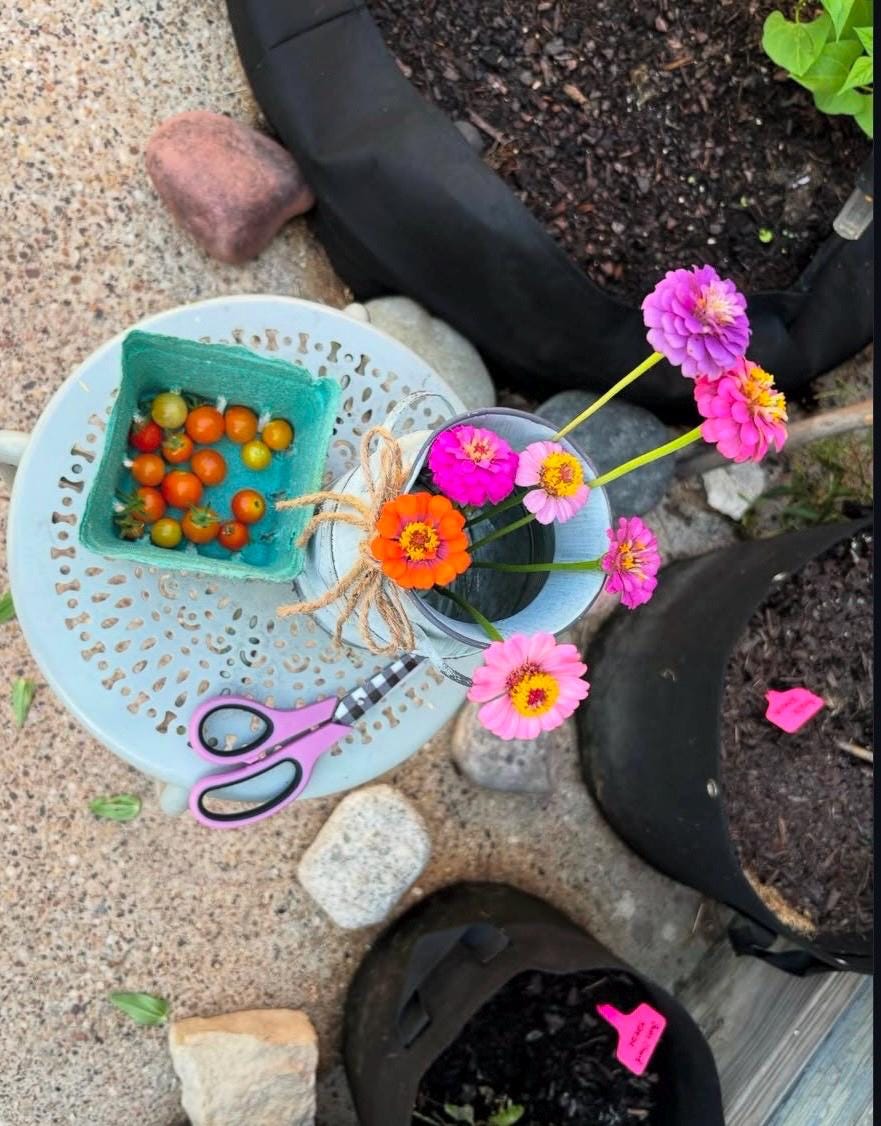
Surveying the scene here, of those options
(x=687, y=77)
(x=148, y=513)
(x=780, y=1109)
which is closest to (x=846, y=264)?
(x=687, y=77)

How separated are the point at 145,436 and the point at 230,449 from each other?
3.1 inches

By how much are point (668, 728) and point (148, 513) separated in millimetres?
637

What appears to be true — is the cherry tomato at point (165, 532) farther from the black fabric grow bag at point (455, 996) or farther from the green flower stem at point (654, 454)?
the black fabric grow bag at point (455, 996)

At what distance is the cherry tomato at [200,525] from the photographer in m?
0.86

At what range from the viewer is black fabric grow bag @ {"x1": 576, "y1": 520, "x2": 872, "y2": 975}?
1.09m

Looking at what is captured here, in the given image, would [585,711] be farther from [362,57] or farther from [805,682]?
[362,57]

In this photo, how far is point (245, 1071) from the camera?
47.2 inches

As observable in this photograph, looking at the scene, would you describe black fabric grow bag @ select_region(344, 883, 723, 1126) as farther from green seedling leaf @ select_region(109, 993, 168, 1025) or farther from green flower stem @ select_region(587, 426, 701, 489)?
green flower stem @ select_region(587, 426, 701, 489)

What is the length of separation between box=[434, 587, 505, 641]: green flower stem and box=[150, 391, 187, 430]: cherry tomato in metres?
0.32

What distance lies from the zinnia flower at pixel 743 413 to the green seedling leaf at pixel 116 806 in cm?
92

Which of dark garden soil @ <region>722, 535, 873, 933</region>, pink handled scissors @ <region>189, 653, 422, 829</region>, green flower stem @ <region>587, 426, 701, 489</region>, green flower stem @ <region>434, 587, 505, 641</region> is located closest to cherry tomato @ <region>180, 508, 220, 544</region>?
pink handled scissors @ <region>189, 653, 422, 829</region>

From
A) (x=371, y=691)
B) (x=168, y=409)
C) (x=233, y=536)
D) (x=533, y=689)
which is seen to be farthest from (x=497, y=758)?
(x=533, y=689)

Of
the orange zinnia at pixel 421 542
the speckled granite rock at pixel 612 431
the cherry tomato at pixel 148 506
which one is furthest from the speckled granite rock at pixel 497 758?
the orange zinnia at pixel 421 542

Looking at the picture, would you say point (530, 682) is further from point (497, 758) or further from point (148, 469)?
point (497, 758)
